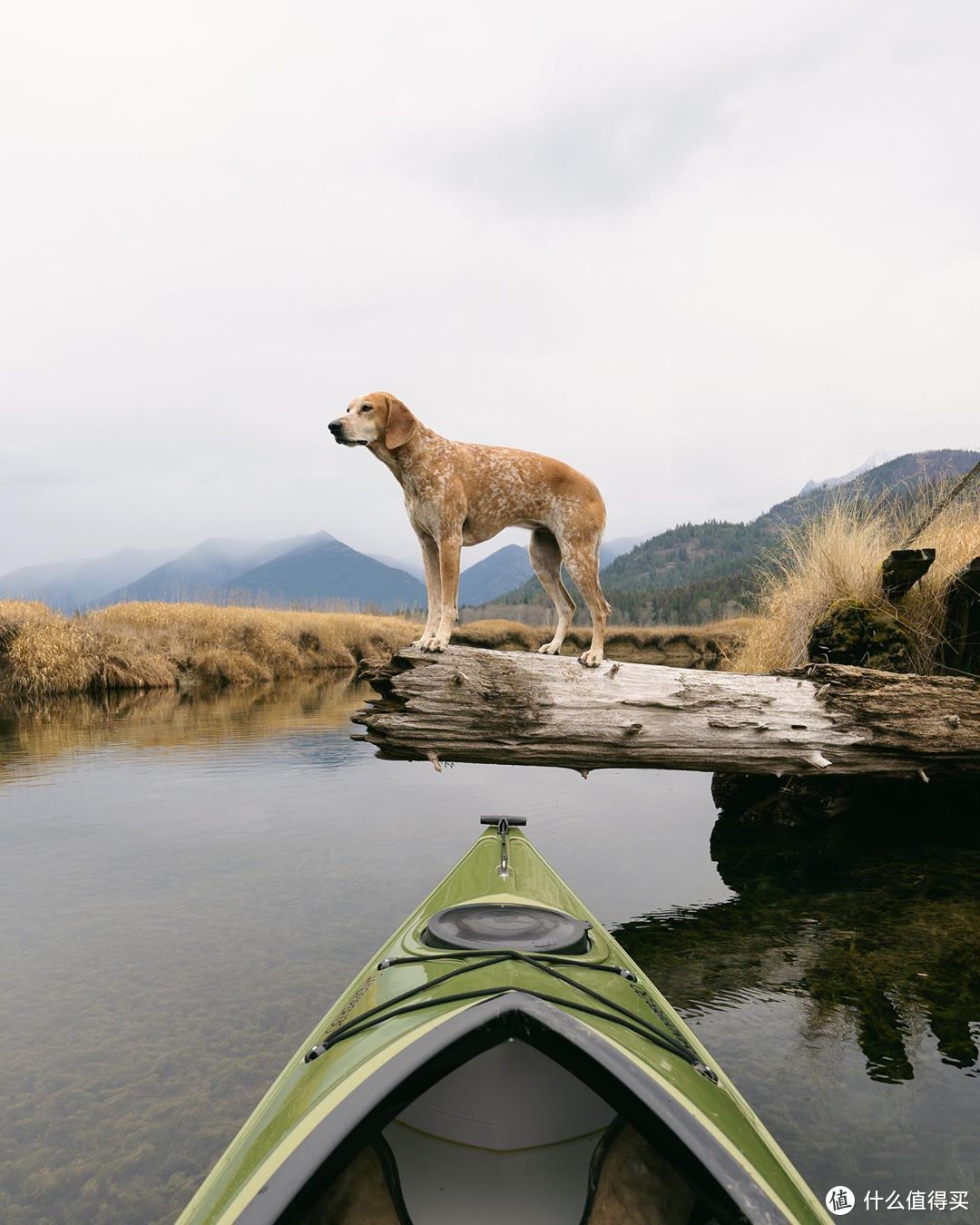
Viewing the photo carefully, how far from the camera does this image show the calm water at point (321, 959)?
9.34 feet

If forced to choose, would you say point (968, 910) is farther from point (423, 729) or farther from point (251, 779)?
point (251, 779)

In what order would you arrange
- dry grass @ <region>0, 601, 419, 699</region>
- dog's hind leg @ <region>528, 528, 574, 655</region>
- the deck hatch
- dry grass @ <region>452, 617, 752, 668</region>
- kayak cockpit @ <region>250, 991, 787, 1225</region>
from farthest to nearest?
dry grass @ <region>452, 617, 752, 668</region>, dry grass @ <region>0, 601, 419, 699</region>, dog's hind leg @ <region>528, 528, 574, 655</region>, the deck hatch, kayak cockpit @ <region>250, 991, 787, 1225</region>

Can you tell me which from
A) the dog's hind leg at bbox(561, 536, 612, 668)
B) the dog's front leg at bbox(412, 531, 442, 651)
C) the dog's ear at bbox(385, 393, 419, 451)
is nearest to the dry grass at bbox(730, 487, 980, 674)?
the dog's hind leg at bbox(561, 536, 612, 668)

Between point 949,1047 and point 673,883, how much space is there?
8.10 feet

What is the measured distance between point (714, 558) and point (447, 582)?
446ft

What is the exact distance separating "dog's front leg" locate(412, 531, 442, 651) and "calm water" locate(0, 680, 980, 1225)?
196 centimetres

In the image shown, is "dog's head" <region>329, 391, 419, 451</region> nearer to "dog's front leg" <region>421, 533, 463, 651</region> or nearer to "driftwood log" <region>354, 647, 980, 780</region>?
"dog's front leg" <region>421, 533, 463, 651</region>

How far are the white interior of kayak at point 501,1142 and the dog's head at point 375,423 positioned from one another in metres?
3.42

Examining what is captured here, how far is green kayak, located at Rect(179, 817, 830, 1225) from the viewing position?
1664mm

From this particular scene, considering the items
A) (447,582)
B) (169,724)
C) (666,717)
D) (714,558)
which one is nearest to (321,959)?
(447,582)

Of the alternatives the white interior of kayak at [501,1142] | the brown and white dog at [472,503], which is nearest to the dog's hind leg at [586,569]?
the brown and white dog at [472,503]

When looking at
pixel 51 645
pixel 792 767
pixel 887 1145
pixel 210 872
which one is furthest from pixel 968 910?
pixel 51 645

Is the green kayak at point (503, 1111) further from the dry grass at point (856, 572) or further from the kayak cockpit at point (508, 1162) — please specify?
the dry grass at point (856, 572)

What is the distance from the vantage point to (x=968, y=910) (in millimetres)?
4953
